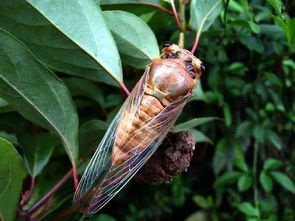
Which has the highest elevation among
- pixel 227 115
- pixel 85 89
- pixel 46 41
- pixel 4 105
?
pixel 46 41

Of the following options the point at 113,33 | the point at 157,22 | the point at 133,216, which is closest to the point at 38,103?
the point at 113,33

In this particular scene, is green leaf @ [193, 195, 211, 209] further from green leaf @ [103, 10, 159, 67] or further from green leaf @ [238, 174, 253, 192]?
green leaf @ [103, 10, 159, 67]

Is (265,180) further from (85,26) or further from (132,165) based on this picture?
(85,26)

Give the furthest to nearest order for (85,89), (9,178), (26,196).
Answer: (85,89)
(26,196)
(9,178)

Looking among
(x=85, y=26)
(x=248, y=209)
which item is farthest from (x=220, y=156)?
(x=85, y=26)

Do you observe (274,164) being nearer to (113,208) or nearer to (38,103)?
(113,208)

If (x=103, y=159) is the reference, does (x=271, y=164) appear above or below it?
below

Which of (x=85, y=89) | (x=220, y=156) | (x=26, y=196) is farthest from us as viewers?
(x=220, y=156)

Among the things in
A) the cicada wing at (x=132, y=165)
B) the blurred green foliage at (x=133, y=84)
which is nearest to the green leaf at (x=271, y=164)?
the blurred green foliage at (x=133, y=84)
